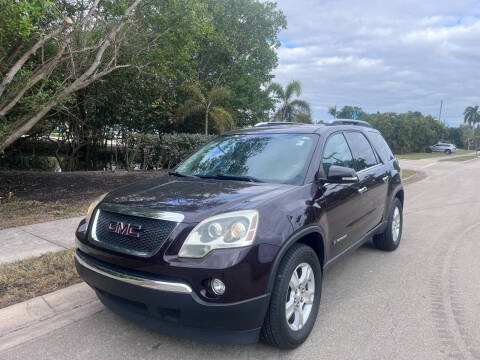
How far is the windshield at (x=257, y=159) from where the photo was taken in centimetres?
347

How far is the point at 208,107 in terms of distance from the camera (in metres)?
15.4

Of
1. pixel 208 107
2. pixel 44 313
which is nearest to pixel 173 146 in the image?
pixel 208 107

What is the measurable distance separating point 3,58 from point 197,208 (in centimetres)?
643

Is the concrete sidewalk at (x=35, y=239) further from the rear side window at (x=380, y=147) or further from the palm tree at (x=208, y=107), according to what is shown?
the palm tree at (x=208, y=107)

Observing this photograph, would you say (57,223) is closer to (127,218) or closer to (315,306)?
(127,218)

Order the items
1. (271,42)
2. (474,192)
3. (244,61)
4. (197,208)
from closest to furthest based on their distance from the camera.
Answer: (197,208) → (474,192) → (244,61) → (271,42)

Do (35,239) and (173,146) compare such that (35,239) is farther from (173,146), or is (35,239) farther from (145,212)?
(173,146)

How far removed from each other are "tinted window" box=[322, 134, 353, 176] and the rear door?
16 cm

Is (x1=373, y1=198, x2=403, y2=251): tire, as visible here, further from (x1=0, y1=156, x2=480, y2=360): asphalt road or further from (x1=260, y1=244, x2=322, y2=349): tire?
(x1=260, y1=244, x2=322, y2=349): tire

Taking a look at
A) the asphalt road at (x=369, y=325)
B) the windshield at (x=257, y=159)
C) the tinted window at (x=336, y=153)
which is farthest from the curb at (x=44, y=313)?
the tinted window at (x=336, y=153)

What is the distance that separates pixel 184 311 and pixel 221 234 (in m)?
0.55

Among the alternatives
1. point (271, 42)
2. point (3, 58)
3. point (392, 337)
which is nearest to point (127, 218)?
point (392, 337)

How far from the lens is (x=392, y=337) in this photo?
310cm

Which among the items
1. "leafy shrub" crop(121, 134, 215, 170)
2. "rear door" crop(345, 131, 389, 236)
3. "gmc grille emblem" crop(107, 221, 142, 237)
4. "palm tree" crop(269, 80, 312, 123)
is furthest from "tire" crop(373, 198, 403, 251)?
"palm tree" crop(269, 80, 312, 123)
